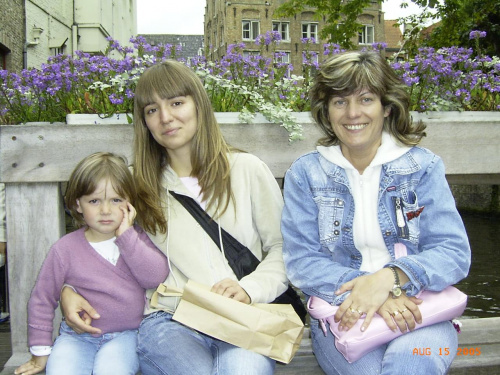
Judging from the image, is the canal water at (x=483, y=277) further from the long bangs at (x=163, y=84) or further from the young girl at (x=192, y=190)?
the long bangs at (x=163, y=84)

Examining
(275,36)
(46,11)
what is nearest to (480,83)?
(275,36)

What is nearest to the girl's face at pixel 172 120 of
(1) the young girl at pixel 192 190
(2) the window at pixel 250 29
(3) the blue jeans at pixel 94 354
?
(1) the young girl at pixel 192 190

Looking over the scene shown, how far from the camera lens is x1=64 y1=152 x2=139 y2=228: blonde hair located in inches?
91.9

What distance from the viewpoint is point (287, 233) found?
7.45ft

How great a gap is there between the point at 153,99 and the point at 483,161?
5.59ft

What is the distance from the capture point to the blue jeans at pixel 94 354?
2129 millimetres

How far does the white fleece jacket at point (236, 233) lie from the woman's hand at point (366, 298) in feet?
1.13

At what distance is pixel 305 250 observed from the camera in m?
2.23

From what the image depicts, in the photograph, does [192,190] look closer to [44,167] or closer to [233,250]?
[233,250]

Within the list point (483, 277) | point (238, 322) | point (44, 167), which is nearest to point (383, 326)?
point (238, 322)

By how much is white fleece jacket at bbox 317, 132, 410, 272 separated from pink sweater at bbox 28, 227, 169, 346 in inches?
32.8

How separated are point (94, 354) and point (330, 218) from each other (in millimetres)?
1110

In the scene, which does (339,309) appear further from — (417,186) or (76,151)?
(76,151)

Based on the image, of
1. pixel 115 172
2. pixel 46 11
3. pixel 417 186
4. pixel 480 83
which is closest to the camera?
pixel 417 186
